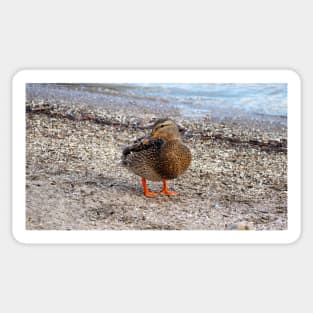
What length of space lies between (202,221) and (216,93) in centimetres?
54

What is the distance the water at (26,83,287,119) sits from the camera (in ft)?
10.6

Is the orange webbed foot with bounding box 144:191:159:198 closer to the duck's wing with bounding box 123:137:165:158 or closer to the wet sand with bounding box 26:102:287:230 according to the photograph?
the wet sand with bounding box 26:102:287:230

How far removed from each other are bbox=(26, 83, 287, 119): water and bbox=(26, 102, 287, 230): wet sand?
45mm

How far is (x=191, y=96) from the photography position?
3285mm

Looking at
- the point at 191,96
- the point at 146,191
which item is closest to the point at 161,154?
the point at 146,191

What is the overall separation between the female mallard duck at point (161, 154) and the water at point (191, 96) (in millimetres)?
126

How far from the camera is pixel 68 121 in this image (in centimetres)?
337

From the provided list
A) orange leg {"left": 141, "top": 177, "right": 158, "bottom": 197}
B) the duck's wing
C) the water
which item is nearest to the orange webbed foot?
orange leg {"left": 141, "top": 177, "right": 158, "bottom": 197}

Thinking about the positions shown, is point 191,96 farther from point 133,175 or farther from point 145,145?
point 133,175

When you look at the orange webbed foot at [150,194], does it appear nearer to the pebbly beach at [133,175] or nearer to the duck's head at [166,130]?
the pebbly beach at [133,175]
